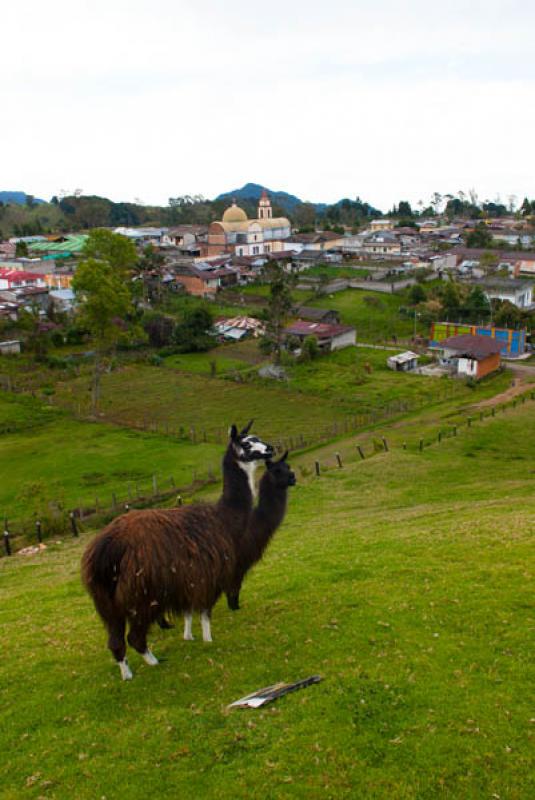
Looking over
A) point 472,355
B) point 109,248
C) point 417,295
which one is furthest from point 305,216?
point 472,355

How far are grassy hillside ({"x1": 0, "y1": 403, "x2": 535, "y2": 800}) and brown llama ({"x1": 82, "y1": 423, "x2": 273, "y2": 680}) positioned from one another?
30.2 inches

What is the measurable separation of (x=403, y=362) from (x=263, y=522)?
160 feet

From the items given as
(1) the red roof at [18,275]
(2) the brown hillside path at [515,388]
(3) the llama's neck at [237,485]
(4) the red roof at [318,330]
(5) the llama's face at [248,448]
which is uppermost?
(1) the red roof at [18,275]

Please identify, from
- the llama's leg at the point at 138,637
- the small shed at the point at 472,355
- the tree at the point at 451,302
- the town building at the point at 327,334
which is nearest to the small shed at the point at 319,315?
the town building at the point at 327,334

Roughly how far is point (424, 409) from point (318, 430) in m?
8.70

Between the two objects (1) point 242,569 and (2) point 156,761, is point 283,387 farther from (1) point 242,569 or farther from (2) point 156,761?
(2) point 156,761

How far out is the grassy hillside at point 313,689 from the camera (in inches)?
289

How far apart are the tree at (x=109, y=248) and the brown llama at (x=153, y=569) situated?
2451 inches

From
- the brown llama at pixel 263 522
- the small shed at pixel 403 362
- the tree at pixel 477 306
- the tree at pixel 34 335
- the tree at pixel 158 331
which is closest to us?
the brown llama at pixel 263 522

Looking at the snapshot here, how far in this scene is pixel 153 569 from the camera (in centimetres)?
930

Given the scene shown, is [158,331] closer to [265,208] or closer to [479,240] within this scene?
[479,240]

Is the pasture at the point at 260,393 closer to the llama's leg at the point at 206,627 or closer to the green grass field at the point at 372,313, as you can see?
the green grass field at the point at 372,313

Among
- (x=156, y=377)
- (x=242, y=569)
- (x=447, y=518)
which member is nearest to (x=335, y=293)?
(x=156, y=377)

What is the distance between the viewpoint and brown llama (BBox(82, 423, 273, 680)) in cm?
927
